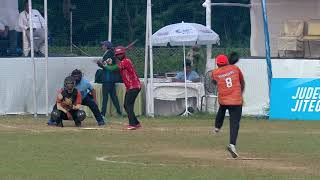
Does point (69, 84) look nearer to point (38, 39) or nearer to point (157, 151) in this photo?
point (157, 151)

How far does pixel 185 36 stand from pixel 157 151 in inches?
383

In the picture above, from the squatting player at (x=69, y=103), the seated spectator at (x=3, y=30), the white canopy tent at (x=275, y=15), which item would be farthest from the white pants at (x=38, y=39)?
the white canopy tent at (x=275, y=15)

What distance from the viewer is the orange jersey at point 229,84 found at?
18203 mm

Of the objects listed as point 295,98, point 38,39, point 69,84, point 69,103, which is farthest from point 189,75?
point 69,84

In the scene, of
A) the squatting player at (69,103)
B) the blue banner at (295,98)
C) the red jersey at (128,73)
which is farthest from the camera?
the blue banner at (295,98)

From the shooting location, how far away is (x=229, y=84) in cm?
1825

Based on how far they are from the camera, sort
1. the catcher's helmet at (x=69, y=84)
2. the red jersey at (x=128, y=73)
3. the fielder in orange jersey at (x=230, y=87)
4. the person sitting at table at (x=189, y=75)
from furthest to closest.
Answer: the person sitting at table at (x=189, y=75)
the catcher's helmet at (x=69, y=84)
the red jersey at (x=128, y=73)
the fielder in orange jersey at (x=230, y=87)

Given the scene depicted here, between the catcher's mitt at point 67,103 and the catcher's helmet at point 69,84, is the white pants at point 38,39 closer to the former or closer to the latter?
the catcher's mitt at point 67,103

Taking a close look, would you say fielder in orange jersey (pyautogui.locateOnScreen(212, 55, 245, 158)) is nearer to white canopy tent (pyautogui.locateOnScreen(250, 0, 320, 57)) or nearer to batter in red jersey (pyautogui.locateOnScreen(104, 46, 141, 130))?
batter in red jersey (pyautogui.locateOnScreen(104, 46, 141, 130))

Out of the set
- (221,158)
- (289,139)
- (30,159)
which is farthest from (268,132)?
(30,159)

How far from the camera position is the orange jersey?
59.7 ft

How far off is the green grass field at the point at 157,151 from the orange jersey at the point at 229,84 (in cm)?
101

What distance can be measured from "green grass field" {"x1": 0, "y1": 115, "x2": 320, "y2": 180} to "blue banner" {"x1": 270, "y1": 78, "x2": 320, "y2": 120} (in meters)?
0.76

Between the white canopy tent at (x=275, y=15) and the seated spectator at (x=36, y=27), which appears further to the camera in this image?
the white canopy tent at (x=275, y=15)
